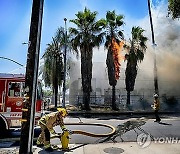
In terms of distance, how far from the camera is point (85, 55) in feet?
72.5

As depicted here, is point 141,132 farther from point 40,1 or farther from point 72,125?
point 40,1

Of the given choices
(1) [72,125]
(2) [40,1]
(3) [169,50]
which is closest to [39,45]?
(2) [40,1]

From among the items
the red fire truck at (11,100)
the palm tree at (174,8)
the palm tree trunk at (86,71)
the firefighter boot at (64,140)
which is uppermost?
the palm tree at (174,8)

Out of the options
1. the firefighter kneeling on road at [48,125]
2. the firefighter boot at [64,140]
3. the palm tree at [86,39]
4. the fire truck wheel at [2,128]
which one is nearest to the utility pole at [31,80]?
the firefighter kneeling on road at [48,125]

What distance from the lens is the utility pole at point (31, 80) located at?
5512mm

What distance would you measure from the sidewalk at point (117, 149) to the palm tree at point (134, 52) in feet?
55.6

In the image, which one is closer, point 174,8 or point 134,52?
point 174,8

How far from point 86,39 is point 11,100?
46.1ft

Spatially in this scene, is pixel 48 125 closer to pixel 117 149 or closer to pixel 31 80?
pixel 31 80

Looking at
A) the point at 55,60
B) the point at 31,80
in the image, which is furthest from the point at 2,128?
the point at 55,60

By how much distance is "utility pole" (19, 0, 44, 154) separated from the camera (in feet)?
18.1

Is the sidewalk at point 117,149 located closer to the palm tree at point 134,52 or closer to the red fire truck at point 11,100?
the red fire truck at point 11,100

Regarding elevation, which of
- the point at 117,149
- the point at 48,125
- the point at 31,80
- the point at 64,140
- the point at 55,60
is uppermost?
the point at 55,60

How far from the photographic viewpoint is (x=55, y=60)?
25375 mm
